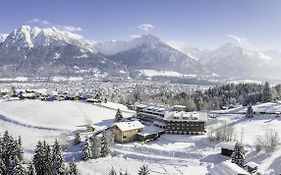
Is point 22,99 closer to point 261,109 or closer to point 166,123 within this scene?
point 166,123

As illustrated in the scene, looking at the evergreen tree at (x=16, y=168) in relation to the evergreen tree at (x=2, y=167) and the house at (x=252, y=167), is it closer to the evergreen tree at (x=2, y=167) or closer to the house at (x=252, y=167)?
the evergreen tree at (x=2, y=167)

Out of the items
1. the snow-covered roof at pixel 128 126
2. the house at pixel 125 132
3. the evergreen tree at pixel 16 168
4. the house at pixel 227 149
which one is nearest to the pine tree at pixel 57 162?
the evergreen tree at pixel 16 168

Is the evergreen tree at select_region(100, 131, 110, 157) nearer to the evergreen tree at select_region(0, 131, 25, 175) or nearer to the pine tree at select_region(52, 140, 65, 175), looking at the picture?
the pine tree at select_region(52, 140, 65, 175)

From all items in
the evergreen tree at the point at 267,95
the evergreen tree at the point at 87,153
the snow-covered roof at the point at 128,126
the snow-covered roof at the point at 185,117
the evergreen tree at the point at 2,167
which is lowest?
the evergreen tree at the point at 2,167

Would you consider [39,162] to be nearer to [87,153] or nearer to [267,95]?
[87,153]

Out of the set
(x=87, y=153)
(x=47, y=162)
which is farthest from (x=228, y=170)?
(x=47, y=162)

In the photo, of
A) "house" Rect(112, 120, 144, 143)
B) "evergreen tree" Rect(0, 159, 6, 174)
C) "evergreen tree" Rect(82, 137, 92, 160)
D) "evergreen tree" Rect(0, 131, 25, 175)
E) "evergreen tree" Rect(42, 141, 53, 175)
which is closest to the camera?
"evergreen tree" Rect(0, 131, 25, 175)

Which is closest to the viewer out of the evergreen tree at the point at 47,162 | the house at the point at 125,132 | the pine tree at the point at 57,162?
the pine tree at the point at 57,162

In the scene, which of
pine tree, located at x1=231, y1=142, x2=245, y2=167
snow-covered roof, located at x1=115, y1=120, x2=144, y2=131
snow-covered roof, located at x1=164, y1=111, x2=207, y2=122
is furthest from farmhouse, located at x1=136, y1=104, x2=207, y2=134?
pine tree, located at x1=231, y1=142, x2=245, y2=167
